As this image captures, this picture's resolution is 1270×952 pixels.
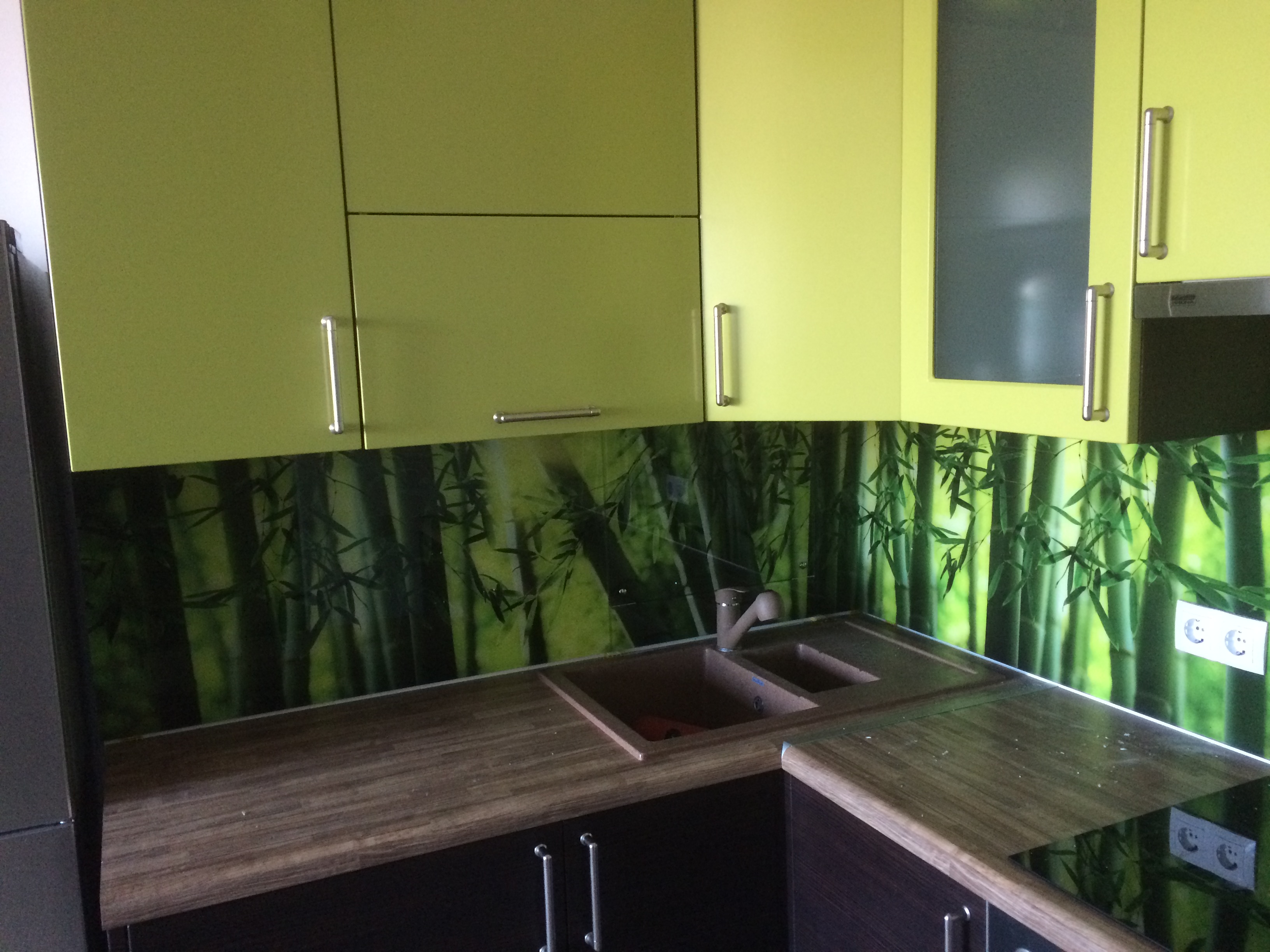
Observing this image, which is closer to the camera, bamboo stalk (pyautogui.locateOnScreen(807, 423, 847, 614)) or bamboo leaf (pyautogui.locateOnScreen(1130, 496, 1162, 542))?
bamboo leaf (pyautogui.locateOnScreen(1130, 496, 1162, 542))

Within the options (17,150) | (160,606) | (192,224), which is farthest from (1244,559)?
(17,150)

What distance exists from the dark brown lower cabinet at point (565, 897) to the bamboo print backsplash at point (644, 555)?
2.03 feet

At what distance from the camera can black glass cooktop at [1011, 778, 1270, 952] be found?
1132 mm

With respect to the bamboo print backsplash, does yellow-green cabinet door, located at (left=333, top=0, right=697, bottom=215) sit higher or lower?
higher

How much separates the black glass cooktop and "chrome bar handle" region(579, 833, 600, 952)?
1.93 feet

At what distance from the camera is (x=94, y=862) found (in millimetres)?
1503

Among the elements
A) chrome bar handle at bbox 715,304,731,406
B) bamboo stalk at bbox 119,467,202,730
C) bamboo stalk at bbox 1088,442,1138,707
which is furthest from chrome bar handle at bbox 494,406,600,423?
bamboo stalk at bbox 1088,442,1138,707

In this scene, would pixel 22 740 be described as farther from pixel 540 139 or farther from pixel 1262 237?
pixel 1262 237

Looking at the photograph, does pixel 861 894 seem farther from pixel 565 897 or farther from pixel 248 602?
pixel 248 602

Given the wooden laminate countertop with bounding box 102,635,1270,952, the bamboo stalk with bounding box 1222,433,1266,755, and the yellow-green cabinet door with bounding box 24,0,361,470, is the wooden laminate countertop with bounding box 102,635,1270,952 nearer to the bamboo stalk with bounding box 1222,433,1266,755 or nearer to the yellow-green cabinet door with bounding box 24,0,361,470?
the bamboo stalk with bounding box 1222,433,1266,755

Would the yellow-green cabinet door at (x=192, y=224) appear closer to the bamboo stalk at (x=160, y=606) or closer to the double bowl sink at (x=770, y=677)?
the bamboo stalk at (x=160, y=606)

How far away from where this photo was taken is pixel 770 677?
203cm

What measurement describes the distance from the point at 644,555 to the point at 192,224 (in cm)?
115

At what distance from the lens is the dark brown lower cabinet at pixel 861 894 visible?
4.38 feet
